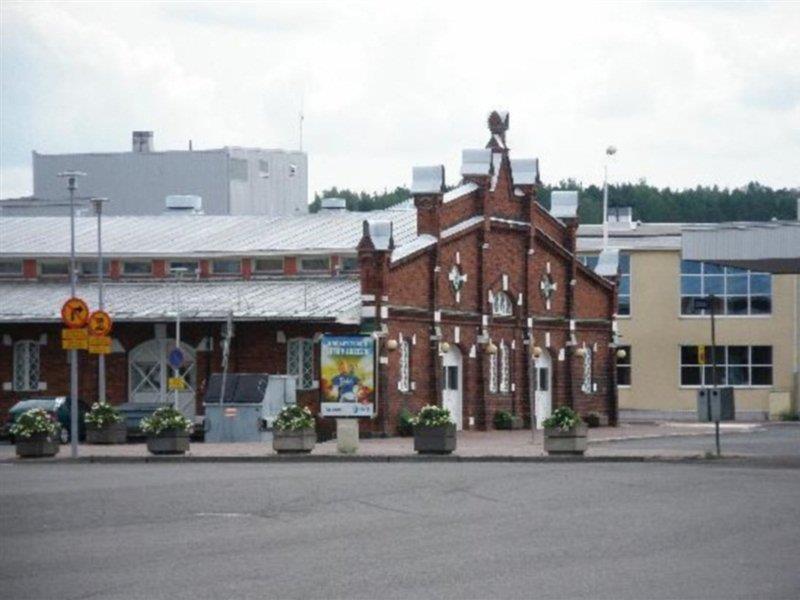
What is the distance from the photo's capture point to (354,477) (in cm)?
3584

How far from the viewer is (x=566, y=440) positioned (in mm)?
45812

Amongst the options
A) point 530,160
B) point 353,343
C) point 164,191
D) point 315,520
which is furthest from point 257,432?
point 164,191

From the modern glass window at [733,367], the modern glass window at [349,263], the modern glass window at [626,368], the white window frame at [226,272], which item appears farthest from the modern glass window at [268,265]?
the modern glass window at [733,367]

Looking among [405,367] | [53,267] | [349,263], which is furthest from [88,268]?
[405,367]

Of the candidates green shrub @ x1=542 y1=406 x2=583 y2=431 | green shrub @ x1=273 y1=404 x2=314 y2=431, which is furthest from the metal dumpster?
green shrub @ x1=542 y1=406 x2=583 y2=431

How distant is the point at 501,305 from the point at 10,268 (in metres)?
17.8

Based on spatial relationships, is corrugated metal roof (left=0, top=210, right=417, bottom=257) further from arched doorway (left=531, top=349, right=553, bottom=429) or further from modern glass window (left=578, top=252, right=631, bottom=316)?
modern glass window (left=578, top=252, right=631, bottom=316)

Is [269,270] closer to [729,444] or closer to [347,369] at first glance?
[347,369]

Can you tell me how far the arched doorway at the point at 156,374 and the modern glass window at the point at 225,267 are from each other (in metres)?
6.37

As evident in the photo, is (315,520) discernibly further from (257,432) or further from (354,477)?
(257,432)

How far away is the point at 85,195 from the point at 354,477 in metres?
72.7

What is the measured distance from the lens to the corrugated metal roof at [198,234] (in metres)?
72.5

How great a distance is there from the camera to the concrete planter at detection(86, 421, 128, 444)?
180 feet

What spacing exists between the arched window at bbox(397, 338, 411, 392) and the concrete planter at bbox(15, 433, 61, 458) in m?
17.9
